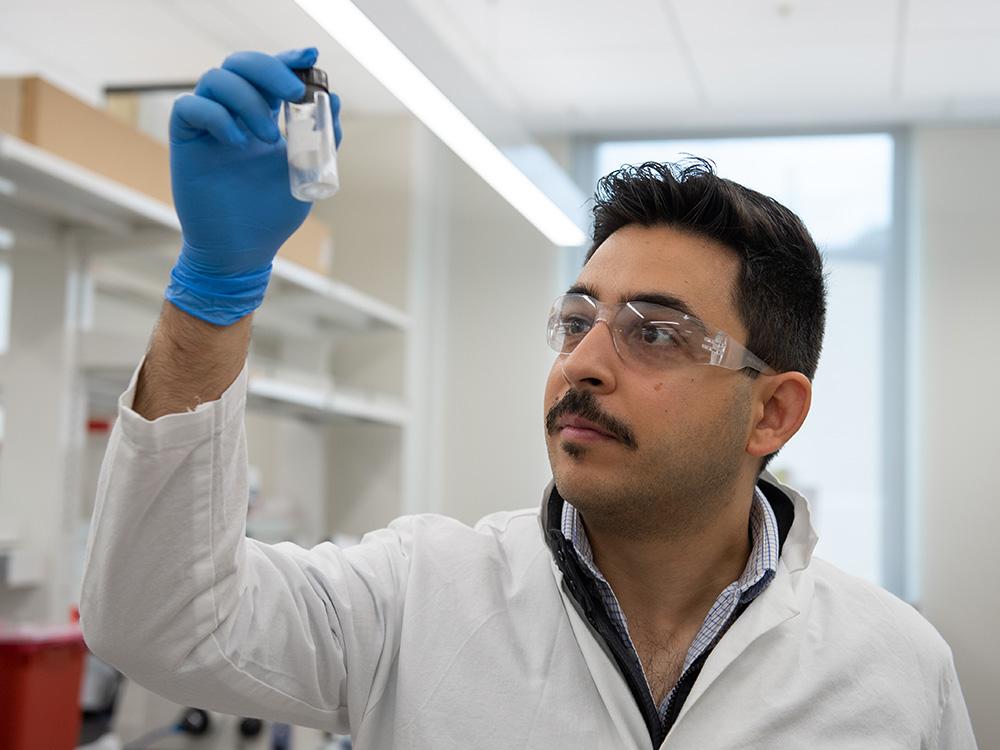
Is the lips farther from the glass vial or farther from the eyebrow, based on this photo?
the glass vial

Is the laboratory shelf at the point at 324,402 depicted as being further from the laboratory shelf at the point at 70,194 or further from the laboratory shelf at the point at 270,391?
the laboratory shelf at the point at 70,194

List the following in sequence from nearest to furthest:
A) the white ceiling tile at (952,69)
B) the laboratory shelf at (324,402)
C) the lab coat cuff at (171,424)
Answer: the lab coat cuff at (171,424) → the laboratory shelf at (324,402) → the white ceiling tile at (952,69)

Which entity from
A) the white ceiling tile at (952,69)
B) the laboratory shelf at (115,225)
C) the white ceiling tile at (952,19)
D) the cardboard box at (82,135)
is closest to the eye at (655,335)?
the laboratory shelf at (115,225)

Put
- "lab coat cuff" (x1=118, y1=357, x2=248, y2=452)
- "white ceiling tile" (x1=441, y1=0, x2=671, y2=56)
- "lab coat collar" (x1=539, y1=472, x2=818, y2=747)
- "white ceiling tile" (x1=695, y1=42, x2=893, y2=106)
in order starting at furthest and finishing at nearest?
"white ceiling tile" (x1=695, y1=42, x2=893, y2=106) → "white ceiling tile" (x1=441, y1=0, x2=671, y2=56) → "lab coat collar" (x1=539, y1=472, x2=818, y2=747) → "lab coat cuff" (x1=118, y1=357, x2=248, y2=452)

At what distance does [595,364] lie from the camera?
1.30 meters

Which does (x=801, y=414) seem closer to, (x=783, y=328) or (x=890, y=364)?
(x=783, y=328)

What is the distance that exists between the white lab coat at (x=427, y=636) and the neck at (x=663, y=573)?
0.30 ft

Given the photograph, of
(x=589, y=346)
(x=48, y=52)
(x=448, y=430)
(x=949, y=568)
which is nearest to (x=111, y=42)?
(x=48, y=52)

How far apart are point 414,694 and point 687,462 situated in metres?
0.43

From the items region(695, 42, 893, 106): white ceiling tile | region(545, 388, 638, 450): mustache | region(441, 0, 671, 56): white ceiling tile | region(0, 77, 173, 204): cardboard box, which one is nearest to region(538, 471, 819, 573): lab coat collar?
region(545, 388, 638, 450): mustache

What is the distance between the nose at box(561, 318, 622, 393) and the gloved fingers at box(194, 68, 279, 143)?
49 centimetres

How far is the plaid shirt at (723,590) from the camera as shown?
1.31m

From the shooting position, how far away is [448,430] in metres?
5.32

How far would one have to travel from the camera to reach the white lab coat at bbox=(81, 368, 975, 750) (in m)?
0.96
